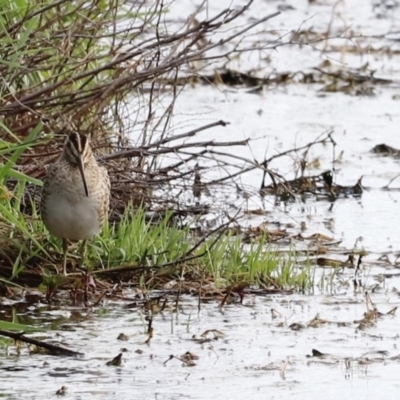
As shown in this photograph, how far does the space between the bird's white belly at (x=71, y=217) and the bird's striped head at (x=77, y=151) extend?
0.08 metres

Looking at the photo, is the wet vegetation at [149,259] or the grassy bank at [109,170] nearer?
the wet vegetation at [149,259]

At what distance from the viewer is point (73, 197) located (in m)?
7.68

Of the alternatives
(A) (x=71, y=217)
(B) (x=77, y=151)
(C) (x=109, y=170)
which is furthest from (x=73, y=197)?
(C) (x=109, y=170)

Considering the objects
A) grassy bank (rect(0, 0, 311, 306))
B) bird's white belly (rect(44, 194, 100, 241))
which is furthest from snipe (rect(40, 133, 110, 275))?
grassy bank (rect(0, 0, 311, 306))

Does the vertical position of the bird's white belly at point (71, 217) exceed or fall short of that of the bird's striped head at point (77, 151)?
it falls short

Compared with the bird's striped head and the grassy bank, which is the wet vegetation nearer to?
the grassy bank

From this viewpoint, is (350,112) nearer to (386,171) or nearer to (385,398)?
(386,171)

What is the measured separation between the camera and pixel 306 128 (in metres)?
12.5

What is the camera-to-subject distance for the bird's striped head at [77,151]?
7.61 m

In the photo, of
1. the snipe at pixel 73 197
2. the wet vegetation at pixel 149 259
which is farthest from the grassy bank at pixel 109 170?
the snipe at pixel 73 197

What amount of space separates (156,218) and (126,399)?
10.2ft

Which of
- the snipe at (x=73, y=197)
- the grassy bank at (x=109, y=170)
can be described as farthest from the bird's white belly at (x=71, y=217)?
the grassy bank at (x=109, y=170)

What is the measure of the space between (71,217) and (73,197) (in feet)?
0.43

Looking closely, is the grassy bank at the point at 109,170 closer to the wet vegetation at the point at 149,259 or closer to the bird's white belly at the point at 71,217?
the wet vegetation at the point at 149,259
